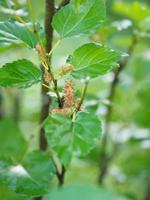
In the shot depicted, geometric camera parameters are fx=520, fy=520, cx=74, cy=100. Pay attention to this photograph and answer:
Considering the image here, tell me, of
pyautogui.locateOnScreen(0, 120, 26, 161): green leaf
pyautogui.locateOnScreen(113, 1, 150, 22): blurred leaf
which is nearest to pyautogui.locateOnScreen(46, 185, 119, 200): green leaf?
pyautogui.locateOnScreen(0, 120, 26, 161): green leaf

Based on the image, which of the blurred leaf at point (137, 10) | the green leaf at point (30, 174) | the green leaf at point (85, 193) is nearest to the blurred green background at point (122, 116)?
the blurred leaf at point (137, 10)

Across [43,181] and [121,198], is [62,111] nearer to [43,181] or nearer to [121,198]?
[43,181]

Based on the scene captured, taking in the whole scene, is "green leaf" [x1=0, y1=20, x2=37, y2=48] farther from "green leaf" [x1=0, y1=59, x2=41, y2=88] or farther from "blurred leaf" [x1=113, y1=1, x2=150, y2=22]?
"blurred leaf" [x1=113, y1=1, x2=150, y2=22]

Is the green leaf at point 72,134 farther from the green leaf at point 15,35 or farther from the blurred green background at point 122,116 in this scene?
the blurred green background at point 122,116

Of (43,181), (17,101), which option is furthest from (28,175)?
(17,101)

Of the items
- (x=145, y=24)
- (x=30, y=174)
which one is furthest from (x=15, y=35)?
(x=145, y=24)

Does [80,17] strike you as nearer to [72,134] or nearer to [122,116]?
[72,134]

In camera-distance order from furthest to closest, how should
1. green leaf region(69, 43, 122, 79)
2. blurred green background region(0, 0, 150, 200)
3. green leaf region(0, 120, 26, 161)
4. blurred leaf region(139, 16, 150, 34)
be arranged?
blurred green background region(0, 0, 150, 200) < green leaf region(0, 120, 26, 161) < blurred leaf region(139, 16, 150, 34) < green leaf region(69, 43, 122, 79)
